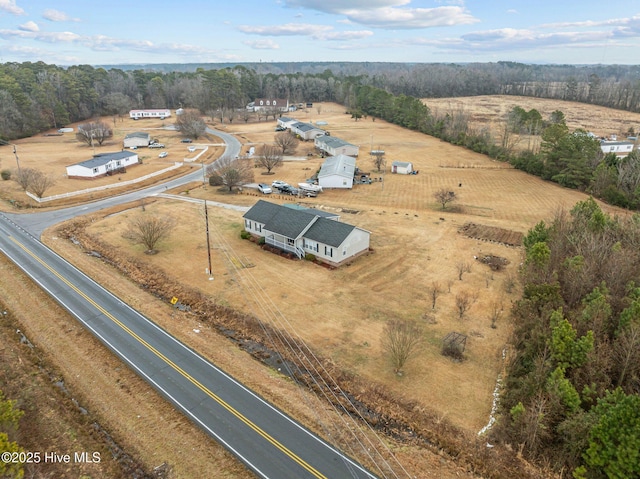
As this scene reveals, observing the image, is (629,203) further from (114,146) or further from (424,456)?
(114,146)

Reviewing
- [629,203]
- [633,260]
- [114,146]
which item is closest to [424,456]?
[633,260]

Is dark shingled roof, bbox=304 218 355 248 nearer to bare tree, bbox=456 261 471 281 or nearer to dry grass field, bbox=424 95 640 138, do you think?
bare tree, bbox=456 261 471 281

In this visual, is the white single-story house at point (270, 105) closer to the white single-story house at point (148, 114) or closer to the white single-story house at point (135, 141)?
the white single-story house at point (148, 114)

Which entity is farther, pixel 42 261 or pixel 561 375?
pixel 42 261

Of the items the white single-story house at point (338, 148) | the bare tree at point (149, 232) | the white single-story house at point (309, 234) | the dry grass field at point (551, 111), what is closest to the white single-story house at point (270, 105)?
the dry grass field at point (551, 111)

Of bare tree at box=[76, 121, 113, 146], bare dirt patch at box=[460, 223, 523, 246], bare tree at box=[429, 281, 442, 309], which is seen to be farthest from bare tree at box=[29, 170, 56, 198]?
bare dirt patch at box=[460, 223, 523, 246]
